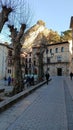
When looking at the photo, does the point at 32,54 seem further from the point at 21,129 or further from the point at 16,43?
the point at 21,129

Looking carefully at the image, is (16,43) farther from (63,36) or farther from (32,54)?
(63,36)

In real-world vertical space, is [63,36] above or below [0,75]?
above

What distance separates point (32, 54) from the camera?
115375mm

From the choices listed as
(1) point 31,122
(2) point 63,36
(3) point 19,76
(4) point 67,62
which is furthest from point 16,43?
(2) point 63,36

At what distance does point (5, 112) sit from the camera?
1151 centimetres

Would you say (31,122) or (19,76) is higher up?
(19,76)

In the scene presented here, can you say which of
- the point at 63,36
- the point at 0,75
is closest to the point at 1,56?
the point at 0,75

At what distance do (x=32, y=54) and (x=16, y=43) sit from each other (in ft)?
297

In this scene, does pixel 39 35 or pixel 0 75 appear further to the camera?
pixel 39 35

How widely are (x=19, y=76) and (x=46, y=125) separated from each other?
15.9 metres

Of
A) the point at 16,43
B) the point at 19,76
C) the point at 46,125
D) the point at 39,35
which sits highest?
the point at 39,35

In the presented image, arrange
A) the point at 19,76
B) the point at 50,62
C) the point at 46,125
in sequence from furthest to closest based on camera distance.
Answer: the point at 50,62 < the point at 19,76 < the point at 46,125

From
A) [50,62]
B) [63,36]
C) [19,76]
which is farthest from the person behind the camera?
[63,36]

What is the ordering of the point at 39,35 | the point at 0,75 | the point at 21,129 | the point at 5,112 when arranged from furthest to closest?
the point at 39,35 → the point at 0,75 → the point at 5,112 → the point at 21,129
